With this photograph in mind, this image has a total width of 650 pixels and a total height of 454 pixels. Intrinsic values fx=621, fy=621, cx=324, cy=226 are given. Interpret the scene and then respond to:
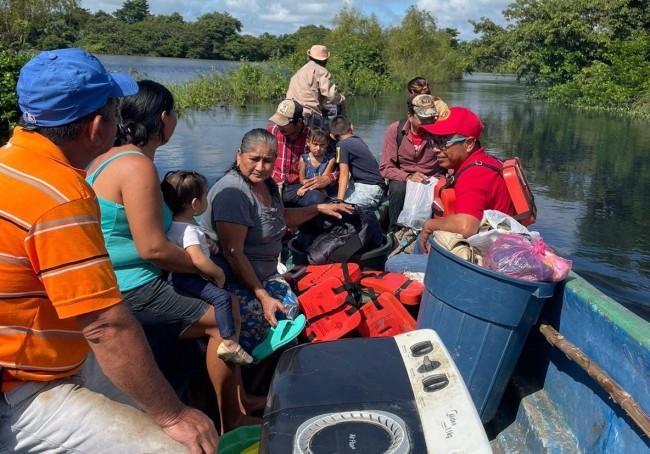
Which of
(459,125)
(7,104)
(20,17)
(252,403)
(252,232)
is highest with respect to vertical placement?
(20,17)

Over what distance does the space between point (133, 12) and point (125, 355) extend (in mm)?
107574

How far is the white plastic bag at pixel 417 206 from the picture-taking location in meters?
5.67

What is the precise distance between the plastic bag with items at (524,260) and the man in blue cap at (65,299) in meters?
1.52

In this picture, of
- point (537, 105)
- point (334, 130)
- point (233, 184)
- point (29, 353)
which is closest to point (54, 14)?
point (537, 105)

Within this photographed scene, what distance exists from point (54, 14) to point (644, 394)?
27197 mm

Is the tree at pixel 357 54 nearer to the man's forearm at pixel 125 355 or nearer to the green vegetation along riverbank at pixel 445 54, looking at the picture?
the green vegetation along riverbank at pixel 445 54

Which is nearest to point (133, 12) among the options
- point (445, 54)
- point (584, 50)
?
point (445, 54)

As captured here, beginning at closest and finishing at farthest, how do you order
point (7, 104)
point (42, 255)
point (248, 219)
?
point (42, 255) < point (248, 219) < point (7, 104)

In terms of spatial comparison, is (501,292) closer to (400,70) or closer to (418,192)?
(418,192)

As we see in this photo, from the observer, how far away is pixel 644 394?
232 centimetres

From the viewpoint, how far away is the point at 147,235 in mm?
2598

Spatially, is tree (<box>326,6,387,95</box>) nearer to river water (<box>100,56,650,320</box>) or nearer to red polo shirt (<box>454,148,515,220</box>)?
river water (<box>100,56,650,320</box>)

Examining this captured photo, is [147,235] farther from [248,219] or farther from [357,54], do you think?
[357,54]

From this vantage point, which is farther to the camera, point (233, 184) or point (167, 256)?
point (233, 184)
